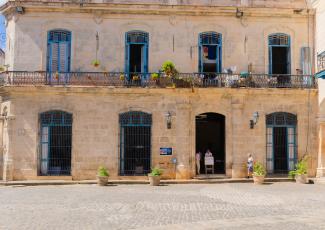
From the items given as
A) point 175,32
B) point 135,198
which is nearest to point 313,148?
point 175,32

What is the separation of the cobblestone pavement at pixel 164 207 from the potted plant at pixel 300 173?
1282mm

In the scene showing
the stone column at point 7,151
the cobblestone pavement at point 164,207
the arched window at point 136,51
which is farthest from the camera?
the arched window at point 136,51

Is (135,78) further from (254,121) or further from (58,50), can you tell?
(254,121)

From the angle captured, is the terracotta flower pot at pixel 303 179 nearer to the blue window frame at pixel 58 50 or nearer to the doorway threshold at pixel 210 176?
the doorway threshold at pixel 210 176

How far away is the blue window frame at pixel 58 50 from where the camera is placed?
2016cm

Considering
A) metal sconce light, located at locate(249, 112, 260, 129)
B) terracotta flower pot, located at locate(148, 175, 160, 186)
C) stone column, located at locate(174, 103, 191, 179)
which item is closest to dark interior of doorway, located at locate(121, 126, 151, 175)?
stone column, located at locate(174, 103, 191, 179)

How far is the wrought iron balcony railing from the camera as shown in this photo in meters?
19.7

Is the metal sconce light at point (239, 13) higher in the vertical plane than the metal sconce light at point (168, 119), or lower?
higher

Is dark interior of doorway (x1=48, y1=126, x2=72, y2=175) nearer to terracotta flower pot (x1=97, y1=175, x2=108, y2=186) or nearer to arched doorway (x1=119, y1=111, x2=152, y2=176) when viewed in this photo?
terracotta flower pot (x1=97, y1=175, x2=108, y2=186)

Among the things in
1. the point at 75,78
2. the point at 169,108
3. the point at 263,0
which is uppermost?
the point at 263,0

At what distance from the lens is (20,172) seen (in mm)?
19391

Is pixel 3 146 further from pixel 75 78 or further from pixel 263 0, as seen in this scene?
pixel 263 0

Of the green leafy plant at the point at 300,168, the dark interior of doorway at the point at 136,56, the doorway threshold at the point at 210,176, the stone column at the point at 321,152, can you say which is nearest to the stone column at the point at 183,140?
the doorway threshold at the point at 210,176

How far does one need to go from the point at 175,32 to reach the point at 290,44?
19.0 ft
